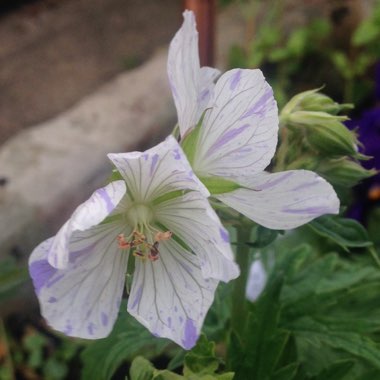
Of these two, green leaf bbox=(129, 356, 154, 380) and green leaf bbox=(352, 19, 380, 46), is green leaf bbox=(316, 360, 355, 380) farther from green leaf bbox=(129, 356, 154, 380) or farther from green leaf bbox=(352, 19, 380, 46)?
green leaf bbox=(352, 19, 380, 46)

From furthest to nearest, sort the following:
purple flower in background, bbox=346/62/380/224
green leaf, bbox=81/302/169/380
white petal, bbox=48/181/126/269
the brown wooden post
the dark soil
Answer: the dark soil
the brown wooden post
purple flower in background, bbox=346/62/380/224
green leaf, bbox=81/302/169/380
white petal, bbox=48/181/126/269

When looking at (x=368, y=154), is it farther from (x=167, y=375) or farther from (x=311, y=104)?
(x=167, y=375)

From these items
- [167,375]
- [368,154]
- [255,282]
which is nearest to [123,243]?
[167,375]

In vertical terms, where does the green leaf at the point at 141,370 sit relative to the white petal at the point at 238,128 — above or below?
below

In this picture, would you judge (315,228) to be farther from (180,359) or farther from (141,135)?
(141,135)

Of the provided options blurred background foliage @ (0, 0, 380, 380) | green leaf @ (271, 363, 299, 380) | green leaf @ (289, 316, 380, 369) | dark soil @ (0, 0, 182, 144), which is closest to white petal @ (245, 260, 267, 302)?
blurred background foliage @ (0, 0, 380, 380)

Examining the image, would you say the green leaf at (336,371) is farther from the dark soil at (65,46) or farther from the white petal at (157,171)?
the dark soil at (65,46)

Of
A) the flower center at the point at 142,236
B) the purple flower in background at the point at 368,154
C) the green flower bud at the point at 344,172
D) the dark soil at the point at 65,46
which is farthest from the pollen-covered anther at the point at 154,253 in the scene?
the dark soil at the point at 65,46
